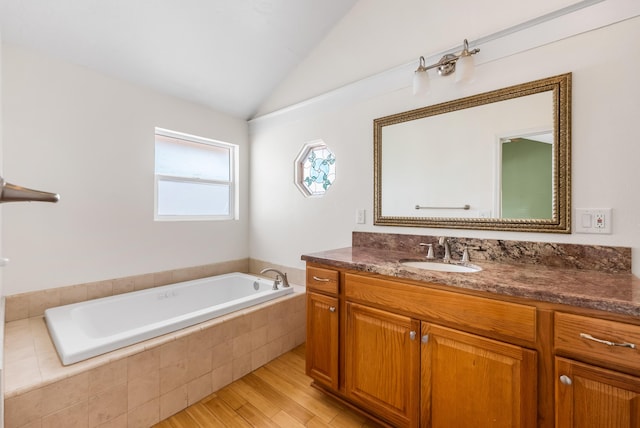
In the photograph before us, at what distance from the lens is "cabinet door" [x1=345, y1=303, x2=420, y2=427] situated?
1295mm

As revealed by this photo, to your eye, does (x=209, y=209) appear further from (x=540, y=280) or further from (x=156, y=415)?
(x=540, y=280)

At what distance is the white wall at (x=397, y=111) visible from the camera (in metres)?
1.27

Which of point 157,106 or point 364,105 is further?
point 157,106

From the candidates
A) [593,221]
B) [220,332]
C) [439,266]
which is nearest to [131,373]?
[220,332]

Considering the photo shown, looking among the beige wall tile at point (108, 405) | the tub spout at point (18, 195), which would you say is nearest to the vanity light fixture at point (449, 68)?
the tub spout at point (18, 195)

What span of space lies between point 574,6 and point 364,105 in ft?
4.05

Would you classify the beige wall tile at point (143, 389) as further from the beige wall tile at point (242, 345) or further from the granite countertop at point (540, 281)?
the granite countertop at point (540, 281)

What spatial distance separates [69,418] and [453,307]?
1.82 metres

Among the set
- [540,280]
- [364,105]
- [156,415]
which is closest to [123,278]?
[156,415]

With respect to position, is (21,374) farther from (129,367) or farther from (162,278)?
(162,278)

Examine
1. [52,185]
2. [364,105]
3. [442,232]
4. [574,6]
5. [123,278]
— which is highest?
[574,6]

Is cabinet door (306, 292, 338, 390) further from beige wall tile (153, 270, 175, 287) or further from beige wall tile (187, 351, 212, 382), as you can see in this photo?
beige wall tile (153, 270, 175, 287)

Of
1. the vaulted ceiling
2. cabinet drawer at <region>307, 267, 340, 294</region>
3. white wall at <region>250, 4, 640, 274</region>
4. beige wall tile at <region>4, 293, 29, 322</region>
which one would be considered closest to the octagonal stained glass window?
white wall at <region>250, 4, 640, 274</region>

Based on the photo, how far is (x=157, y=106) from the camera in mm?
2443
